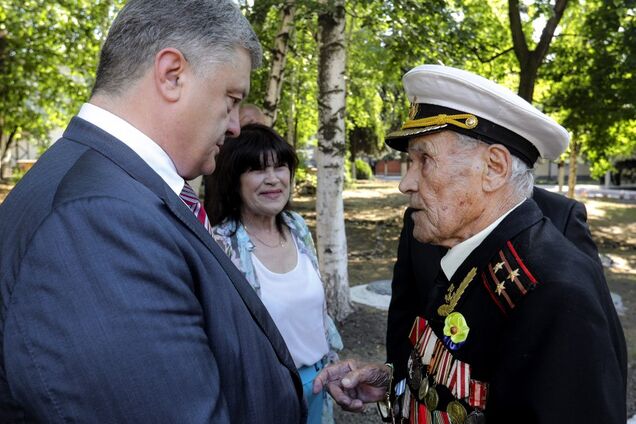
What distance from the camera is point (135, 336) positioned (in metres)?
0.95

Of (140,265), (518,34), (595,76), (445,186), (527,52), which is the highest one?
(518,34)

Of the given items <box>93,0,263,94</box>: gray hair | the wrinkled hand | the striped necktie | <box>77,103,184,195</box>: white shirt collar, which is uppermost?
<box>93,0,263,94</box>: gray hair

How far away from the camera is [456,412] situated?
158 cm

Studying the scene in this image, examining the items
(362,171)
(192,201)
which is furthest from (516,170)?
(362,171)

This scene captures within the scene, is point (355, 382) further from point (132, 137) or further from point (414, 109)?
point (132, 137)

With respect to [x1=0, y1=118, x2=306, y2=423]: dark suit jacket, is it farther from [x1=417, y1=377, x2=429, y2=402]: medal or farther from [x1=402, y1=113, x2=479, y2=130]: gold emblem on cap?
[x1=402, y1=113, x2=479, y2=130]: gold emblem on cap

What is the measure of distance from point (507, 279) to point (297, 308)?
1.36 m

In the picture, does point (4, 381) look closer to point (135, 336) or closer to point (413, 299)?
point (135, 336)

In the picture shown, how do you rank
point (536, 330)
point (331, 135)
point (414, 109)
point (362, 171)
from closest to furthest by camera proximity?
point (536, 330) → point (414, 109) → point (331, 135) → point (362, 171)

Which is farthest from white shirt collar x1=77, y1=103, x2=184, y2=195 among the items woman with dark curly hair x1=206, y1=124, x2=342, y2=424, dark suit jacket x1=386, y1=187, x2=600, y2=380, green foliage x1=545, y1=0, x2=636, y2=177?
green foliage x1=545, y1=0, x2=636, y2=177

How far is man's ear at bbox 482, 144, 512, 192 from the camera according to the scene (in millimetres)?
1671

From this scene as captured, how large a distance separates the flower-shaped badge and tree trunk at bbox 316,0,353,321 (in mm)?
4171

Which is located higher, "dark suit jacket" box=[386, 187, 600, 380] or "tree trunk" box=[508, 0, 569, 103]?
"tree trunk" box=[508, 0, 569, 103]

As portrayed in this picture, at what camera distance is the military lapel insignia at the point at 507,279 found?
1479 mm
